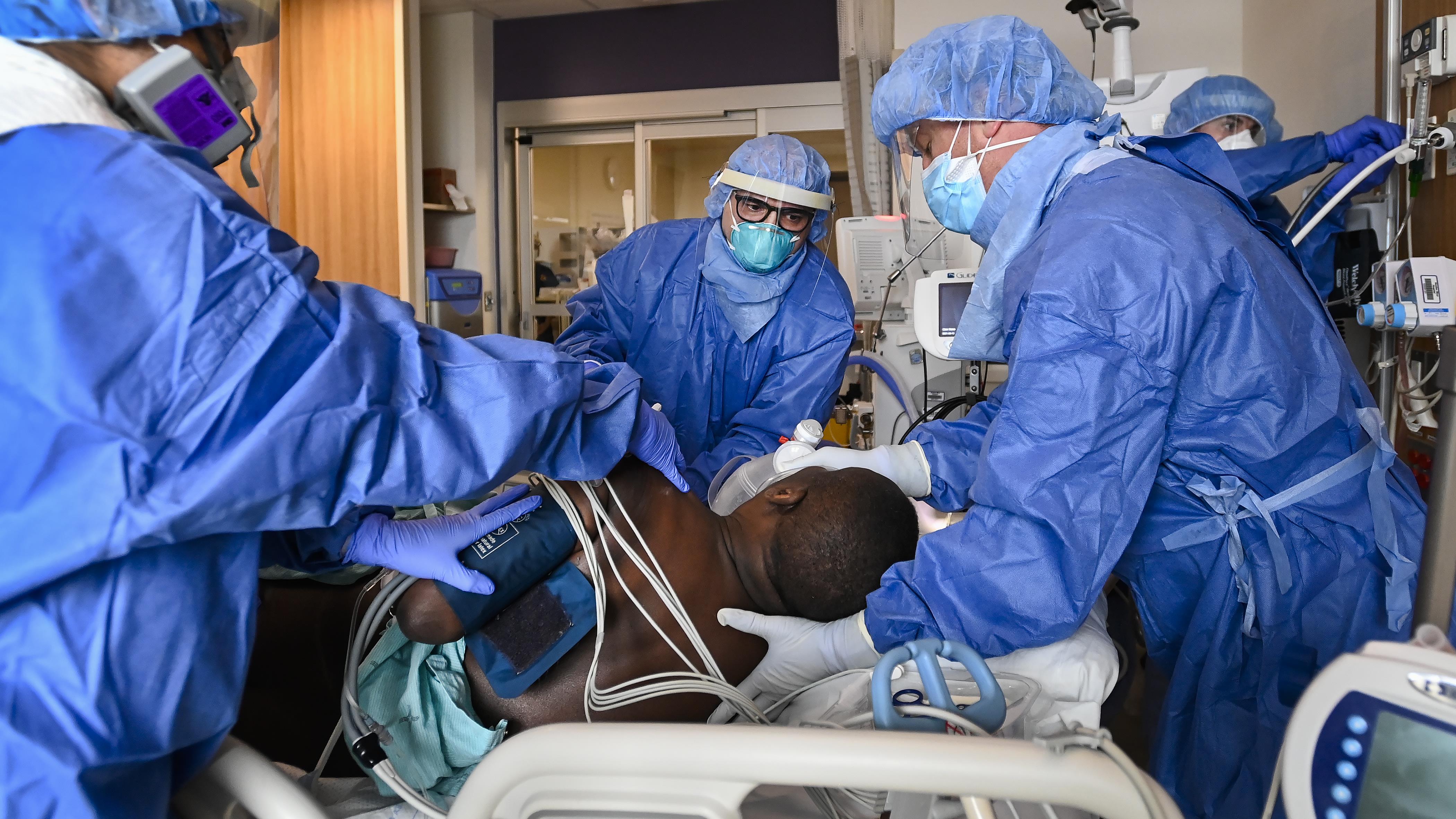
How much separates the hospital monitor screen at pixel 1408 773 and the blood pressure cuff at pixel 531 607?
32.1 inches

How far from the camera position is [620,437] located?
1098 millimetres

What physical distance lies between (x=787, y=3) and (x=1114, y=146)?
3.92 m

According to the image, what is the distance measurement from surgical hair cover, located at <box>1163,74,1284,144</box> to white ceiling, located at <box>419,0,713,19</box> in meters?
2.84

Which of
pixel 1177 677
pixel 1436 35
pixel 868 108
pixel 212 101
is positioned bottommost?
pixel 1177 677

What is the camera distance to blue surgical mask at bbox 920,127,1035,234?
1377 millimetres

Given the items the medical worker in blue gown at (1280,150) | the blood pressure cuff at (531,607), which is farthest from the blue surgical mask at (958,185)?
the medical worker in blue gown at (1280,150)

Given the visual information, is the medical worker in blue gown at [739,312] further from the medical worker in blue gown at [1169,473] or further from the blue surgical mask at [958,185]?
the medical worker in blue gown at [1169,473]

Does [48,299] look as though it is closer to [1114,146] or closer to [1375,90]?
[1114,146]

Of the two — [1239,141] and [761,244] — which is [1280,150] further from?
[761,244]

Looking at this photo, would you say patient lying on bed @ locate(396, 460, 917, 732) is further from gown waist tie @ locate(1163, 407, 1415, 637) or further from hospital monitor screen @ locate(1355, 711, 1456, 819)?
hospital monitor screen @ locate(1355, 711, 1456, 819)

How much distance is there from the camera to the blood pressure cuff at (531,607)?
107 cm

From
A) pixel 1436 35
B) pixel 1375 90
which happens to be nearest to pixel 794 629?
pixel 1436 35

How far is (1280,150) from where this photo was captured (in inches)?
102

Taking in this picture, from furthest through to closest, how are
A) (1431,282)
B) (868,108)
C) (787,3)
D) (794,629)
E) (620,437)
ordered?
(787,3), (868,108), (1431,282), (794,629), (620,437)
